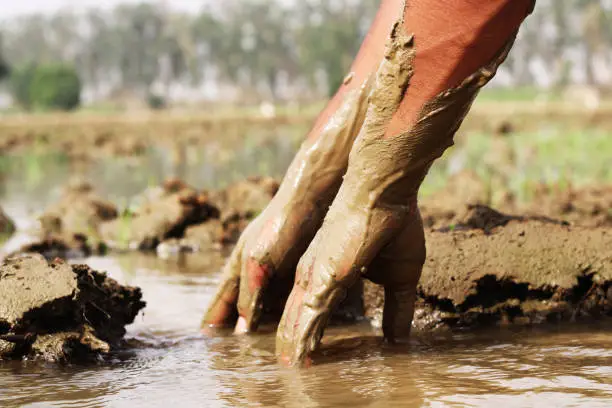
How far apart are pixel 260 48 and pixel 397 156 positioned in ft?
384

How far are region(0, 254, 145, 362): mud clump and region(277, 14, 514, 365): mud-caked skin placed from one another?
0.85m

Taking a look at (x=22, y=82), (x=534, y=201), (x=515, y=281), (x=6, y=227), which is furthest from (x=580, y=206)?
(x=22, y=82)

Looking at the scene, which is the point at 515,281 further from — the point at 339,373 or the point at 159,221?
the point at 159,221

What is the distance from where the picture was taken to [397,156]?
341 cm

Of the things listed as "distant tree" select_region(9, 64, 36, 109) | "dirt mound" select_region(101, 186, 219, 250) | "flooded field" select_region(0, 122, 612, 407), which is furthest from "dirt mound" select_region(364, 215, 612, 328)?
"distant tree" select_region(9, 64, 36, 109)

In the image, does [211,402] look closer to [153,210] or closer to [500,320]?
[500,320]

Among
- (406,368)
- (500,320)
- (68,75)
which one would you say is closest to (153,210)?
(500,320)

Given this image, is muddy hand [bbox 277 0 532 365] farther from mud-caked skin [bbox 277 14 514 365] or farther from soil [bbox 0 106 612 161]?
soil [bbox 0 106 612 161]

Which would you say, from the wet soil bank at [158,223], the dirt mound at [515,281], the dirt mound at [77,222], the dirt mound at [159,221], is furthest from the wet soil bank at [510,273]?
the dirt mound at [77,222]

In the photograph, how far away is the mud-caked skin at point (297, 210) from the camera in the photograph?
156 inches

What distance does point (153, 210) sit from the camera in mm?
8117

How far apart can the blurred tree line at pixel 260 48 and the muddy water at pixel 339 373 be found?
94399mm

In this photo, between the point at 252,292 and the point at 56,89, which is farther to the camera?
the point at 56,89

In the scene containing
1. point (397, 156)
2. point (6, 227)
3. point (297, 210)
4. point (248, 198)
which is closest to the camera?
point (397, 156)
